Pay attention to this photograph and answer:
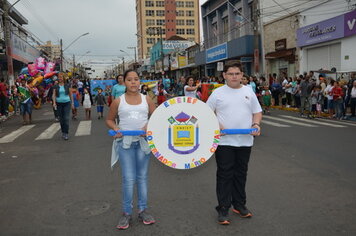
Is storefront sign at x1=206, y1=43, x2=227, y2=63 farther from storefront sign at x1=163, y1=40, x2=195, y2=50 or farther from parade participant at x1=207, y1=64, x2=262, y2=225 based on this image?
storefront sign at x1=163, y1=40, x2=195, y2=50

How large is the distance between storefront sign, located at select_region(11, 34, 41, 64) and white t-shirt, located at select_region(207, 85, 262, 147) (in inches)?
1031

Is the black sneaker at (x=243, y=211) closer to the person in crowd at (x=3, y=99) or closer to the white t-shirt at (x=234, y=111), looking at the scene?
the white t-shirt at (x=234, y=111)

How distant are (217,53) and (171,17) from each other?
315 feet

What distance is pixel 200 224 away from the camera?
3.79 meters

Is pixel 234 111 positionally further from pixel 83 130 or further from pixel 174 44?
pixel 174 44

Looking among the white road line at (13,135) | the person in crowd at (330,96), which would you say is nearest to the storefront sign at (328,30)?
the person in crowd at (330,96)

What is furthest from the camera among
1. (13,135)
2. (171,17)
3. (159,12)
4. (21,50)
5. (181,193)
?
(159,12)

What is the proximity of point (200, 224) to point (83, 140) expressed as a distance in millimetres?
6364

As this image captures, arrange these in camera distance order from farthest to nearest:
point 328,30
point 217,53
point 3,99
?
point 217,53 < point 328,30 < point 3,99

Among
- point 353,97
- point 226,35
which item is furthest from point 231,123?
point 226,35

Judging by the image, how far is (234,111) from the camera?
369 cm

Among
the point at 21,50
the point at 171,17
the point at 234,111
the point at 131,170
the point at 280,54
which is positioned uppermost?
the point at 171,17

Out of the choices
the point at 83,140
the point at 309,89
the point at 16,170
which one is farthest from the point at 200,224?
the point at 309,89

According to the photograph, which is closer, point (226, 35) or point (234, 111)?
point (234, 111)
